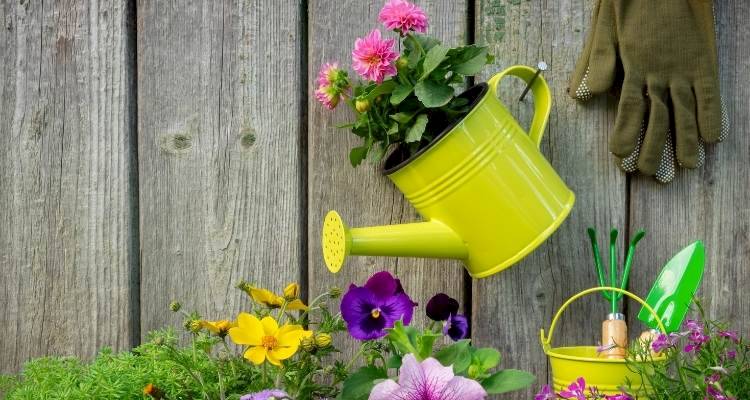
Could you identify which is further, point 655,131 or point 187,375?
point 655,131

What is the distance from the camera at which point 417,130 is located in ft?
3.79

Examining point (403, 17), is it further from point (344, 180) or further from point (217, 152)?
point (217, 152)

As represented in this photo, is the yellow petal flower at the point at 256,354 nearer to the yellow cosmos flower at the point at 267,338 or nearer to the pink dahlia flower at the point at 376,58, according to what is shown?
the yellow cosmos flower at the point at 267,338


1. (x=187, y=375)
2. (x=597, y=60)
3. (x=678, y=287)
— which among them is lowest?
(x=187, y=375)

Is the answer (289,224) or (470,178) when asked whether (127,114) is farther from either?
(470,178)

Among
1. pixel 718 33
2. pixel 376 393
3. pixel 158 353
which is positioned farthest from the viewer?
pixel 718 33

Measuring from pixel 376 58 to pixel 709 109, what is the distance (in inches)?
20.6

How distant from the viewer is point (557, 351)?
117 centimetres

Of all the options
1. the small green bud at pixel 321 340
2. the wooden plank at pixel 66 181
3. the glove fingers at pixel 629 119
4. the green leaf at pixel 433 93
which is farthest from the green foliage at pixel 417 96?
the wooden plank at pixel 66 181

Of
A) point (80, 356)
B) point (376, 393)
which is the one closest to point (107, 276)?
point (80, 356)

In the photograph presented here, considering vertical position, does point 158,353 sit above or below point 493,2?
below

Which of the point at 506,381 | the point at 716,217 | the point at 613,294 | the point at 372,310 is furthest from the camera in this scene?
the point at 716,217

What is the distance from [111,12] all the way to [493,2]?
2.14 feet

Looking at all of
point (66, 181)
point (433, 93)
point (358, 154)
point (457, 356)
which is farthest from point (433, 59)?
point (66, 181)
